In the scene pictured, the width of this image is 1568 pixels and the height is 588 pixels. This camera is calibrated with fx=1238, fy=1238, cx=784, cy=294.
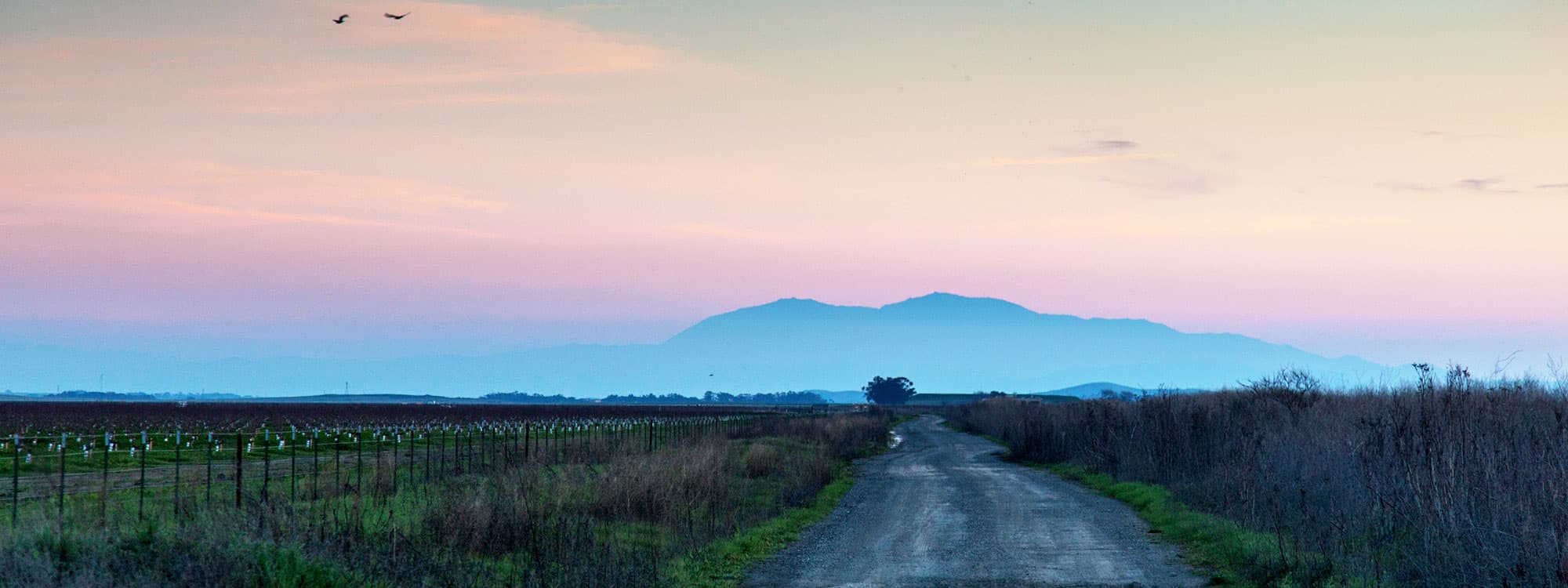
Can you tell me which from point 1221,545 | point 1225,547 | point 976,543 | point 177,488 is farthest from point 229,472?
point 1225,547

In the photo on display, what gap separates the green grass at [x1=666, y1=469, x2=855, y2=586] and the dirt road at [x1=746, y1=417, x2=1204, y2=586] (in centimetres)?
30

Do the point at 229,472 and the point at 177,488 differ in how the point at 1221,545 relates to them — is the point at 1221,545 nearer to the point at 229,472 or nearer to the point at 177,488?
the point at 177,488

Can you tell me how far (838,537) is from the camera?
775 inches

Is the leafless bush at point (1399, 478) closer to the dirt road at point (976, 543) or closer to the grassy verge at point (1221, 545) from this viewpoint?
the grassy verge at point (1221, 545)

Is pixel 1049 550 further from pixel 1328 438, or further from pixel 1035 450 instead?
pixel 1035 450

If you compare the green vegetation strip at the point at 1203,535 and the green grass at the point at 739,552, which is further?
the green vegetation strip at the point at 1203,535

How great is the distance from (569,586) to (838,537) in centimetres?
786

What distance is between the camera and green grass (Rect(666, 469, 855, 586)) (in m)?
14.9

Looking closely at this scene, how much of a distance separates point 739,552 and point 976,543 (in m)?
3.74

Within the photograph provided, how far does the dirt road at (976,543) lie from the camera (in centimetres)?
1505

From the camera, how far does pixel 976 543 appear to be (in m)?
18.6

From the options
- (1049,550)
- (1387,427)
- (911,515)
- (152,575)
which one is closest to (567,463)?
(911,515)

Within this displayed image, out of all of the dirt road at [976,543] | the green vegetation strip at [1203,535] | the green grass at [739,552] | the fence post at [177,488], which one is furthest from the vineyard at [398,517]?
the green vegetation strip at [1203,535]

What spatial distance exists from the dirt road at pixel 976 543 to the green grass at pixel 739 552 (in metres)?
0.30
